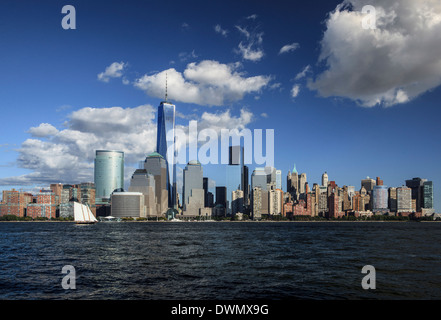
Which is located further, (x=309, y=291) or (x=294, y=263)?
(x=294, y=263)

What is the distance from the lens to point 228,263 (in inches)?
2367

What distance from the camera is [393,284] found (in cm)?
4344

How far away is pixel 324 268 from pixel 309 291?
17.8 metres

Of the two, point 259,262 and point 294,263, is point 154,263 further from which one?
point 294,263
